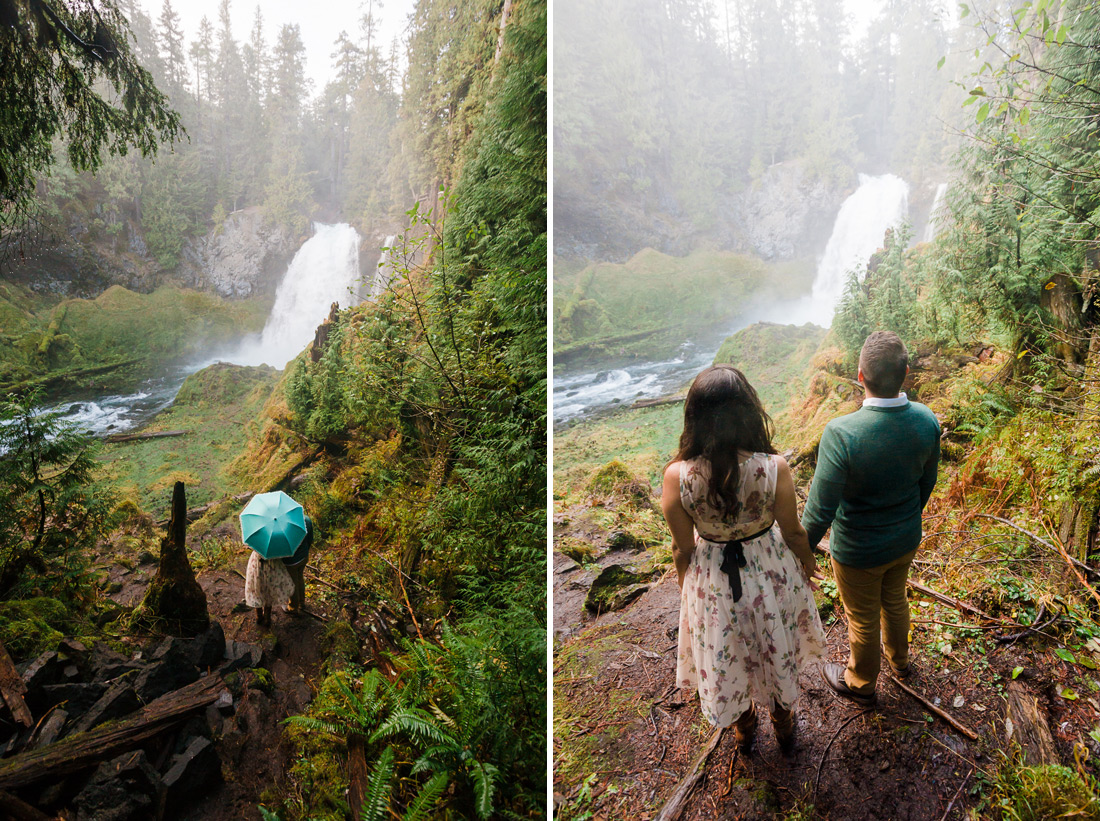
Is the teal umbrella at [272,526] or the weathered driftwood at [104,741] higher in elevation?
the teal umbrella at [272,526]

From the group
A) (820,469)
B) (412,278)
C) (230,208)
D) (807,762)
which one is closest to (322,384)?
(412,278)

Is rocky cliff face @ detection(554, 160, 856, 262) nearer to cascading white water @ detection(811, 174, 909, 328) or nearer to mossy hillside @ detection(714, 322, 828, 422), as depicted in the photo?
cascading white water @ detection(811, 174, 909, 328)

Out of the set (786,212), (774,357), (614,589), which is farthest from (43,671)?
(786,212)

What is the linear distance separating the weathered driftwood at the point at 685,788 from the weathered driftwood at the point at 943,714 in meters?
0.80

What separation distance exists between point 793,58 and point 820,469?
2.39m

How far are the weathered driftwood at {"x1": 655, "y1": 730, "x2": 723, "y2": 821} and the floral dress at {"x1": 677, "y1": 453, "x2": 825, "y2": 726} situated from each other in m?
0.28

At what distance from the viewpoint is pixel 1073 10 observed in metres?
2.01

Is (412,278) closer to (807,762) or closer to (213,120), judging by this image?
(213,120)

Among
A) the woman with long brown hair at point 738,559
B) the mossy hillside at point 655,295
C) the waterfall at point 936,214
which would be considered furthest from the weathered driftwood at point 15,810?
the waterfall at point 936,214

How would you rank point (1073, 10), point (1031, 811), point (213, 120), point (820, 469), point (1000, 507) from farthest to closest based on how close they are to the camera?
point (213, 120), point (1000, 507), point (1073, 10), point (820, 469), point (1031, 811)

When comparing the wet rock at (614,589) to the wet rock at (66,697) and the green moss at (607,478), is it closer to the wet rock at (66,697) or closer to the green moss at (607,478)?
the green moss at (607,478)

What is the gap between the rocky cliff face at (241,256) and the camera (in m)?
2.30

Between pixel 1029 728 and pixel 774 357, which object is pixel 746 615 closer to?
pixel 1029 728

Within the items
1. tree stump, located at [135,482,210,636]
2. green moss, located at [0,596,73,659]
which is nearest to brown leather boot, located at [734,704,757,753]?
tree stump, located at [135,482,210,636]
